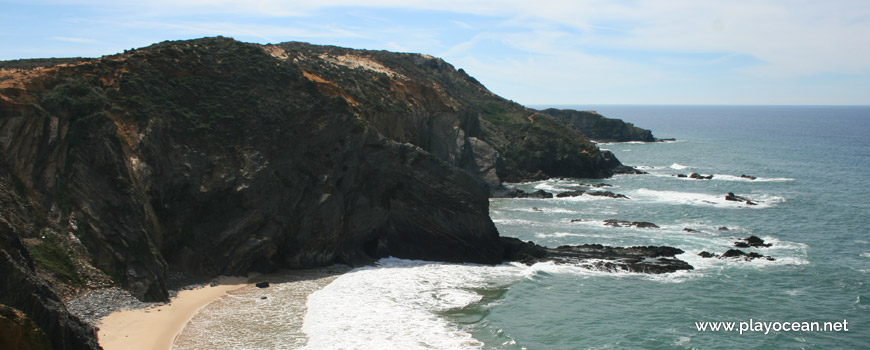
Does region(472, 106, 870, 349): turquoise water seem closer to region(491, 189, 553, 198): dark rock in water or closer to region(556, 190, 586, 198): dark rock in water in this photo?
region(491, 189, 553, 198): dark rock in water

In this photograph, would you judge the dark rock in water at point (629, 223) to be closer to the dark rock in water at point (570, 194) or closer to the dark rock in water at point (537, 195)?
the dark rock in water at point (537, 195)

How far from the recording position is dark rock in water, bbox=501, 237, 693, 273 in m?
33.8

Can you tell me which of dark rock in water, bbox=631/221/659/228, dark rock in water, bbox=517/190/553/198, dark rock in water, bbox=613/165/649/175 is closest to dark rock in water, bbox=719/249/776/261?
dark rock in water, bbox=631/221/659/228

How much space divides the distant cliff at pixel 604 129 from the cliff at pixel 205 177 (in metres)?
99.2

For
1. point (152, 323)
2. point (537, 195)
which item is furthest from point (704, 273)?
point (537, 195)

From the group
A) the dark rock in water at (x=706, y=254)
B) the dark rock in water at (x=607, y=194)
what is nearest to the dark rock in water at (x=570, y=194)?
the dark rock in water at (x=607, y=194)

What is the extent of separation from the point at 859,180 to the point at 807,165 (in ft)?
50.4

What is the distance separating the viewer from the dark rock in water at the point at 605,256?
33781 millimetres

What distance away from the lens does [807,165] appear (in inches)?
3228

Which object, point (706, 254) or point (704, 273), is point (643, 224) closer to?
point (706, 254)

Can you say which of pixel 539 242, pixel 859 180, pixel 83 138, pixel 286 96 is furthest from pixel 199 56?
pixel 859 180

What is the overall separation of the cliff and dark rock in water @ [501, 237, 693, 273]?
1419 mm

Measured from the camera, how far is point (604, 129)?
5295 inches

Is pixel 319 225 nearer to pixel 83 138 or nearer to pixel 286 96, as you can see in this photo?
pixel 286 96
